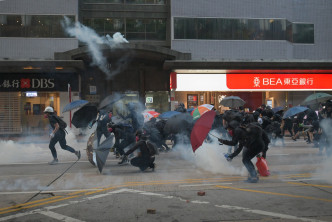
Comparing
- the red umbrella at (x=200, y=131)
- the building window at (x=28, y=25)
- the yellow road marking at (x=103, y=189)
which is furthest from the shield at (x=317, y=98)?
the building window at (x=28, y=25)

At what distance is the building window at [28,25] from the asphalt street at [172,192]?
1430cm

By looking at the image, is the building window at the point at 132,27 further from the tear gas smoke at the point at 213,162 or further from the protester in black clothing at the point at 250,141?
the protester in black clothing at the point at 250,141

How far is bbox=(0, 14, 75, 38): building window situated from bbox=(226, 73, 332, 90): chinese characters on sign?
11522mm

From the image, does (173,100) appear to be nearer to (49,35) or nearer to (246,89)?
(246,89)

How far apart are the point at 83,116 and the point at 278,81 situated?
1570 cm

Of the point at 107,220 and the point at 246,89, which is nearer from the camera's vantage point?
the point at 107,220

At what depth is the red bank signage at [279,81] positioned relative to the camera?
2284 cm

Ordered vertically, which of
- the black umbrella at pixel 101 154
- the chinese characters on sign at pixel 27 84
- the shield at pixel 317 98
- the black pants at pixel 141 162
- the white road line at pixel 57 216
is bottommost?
the white road line at pixel 57 216

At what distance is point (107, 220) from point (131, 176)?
313cm

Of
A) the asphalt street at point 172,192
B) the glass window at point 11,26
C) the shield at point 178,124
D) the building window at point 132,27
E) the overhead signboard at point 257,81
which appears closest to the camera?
the asphalt street at point 172,192

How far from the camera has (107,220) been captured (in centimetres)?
471

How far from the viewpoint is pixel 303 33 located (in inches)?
979

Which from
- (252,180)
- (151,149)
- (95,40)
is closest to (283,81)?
(95,40)

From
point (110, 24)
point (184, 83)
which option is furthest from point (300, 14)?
point (110, 24)
